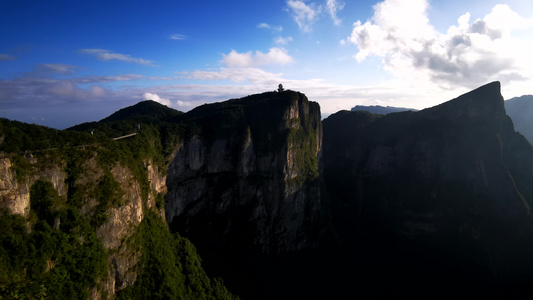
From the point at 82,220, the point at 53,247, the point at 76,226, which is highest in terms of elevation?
the point at 82,220

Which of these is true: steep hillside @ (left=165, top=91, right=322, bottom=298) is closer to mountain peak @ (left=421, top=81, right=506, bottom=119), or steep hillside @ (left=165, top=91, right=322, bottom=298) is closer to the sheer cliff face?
the sheer cliff face

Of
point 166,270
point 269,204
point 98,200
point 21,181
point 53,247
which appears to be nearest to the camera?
point 21,181

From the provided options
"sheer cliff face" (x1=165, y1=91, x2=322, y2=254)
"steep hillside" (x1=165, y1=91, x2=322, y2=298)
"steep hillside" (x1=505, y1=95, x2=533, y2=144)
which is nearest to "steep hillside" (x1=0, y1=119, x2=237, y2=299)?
"steep hillside" (x1=165, y1=91, x2=322, y2=298)

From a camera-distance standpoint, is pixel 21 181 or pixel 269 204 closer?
pixel 21 181

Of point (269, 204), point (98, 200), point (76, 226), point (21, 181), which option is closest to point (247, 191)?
point (269, 204)

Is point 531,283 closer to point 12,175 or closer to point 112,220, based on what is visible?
point 112,220

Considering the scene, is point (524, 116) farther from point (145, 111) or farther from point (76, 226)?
point (76, 226)
